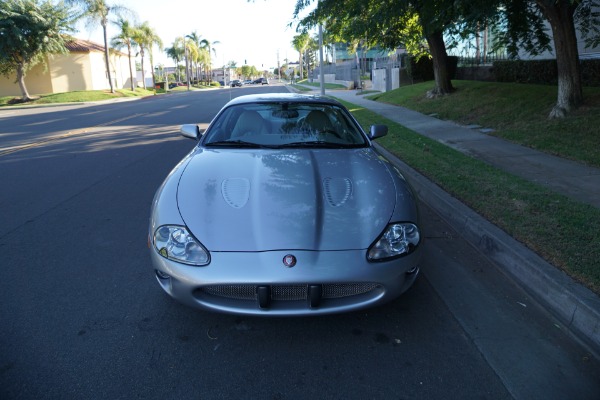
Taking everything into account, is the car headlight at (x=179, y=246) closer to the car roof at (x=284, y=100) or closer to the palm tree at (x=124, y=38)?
the car roof at (x=284, y=100)

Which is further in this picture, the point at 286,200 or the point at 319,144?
the point at 319,144

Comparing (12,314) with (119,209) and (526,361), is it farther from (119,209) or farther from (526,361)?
(526,361)

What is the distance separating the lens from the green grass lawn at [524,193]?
3850mm

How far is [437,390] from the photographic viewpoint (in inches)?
97.8

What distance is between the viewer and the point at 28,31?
35.1 metres

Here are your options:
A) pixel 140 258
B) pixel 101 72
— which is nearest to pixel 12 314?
pixel 140 258

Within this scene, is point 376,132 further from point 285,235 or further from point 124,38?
point 124,38

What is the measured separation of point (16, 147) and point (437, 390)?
11333mm

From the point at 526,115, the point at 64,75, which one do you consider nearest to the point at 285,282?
the point at 526,115

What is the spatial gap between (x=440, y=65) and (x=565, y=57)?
6855 mm

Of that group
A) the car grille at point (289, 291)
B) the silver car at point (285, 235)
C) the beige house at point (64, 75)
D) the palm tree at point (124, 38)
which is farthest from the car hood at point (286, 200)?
the palm tree at point (124, 38)

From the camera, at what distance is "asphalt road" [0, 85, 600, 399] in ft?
8.23

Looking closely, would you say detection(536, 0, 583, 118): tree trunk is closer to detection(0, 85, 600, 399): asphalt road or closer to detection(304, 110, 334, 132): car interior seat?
detection(0, 85, 600, 399): asphalt road

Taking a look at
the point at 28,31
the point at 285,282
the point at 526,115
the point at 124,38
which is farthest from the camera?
the point at 124,38
